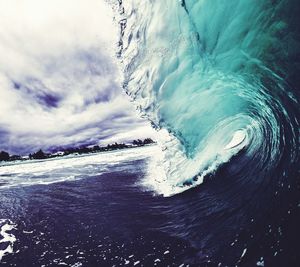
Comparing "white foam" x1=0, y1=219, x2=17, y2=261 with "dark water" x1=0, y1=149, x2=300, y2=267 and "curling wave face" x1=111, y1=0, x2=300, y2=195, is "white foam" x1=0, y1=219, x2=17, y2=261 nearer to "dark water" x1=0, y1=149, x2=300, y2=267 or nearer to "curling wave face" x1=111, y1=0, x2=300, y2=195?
"dark water" x1=0, y1=149, x2=300, y2=267

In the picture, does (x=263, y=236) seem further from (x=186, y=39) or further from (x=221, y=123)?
(x=221, y=123)

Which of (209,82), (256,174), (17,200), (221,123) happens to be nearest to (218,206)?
(256,174)

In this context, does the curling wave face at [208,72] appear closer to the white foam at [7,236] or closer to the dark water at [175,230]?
the dark water at [175,230]

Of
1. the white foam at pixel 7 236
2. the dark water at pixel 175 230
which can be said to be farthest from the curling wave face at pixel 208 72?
the white foam at pixel 7 236

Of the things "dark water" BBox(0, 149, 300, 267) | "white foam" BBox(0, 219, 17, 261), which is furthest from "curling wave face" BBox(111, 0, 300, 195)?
"white foam" BBox(0, 219, 17, 261)

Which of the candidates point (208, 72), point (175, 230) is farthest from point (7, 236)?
point (208, 72)
